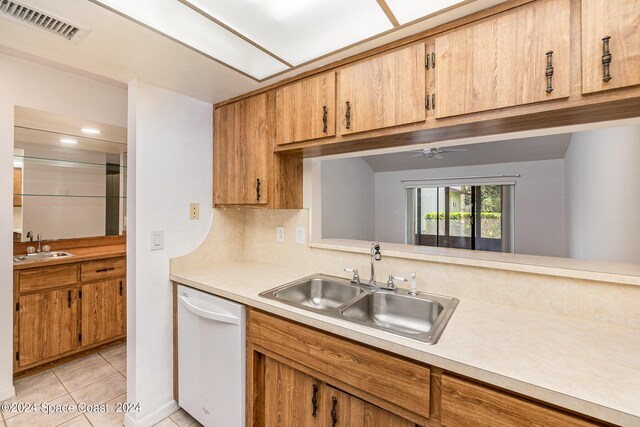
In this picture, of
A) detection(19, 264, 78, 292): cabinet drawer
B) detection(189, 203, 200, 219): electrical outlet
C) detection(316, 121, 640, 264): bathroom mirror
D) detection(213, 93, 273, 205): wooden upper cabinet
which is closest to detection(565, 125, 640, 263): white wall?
detection(316, 121, 640, 264): bathroom mirror

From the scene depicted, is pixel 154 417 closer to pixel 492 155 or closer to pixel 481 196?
pixel 492 155

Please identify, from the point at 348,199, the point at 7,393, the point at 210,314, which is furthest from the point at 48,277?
the point at 348,199

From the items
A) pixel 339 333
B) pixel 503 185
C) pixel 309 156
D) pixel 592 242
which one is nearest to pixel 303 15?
pixel 309 156

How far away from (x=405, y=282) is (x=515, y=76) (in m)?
1.10

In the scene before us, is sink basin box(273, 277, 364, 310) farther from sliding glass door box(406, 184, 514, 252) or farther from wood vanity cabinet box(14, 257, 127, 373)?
sliding glass door box(406, 184, 514, 252)

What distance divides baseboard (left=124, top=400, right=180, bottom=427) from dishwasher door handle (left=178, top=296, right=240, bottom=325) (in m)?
0.71

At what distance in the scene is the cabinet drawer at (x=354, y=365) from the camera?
0.97m

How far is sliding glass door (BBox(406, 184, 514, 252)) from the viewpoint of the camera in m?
5.20

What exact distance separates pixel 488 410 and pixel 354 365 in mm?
455

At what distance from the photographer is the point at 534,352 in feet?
3.08

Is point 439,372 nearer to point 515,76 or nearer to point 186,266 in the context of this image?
point 515,76

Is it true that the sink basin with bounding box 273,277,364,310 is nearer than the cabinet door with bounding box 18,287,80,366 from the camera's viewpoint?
Yes

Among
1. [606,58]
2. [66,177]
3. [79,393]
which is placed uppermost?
[606,58]

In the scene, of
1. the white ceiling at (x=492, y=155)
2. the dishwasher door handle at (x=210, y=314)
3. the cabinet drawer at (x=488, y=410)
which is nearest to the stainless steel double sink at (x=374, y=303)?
the dishwasher door handle at (x=210, y=314)
